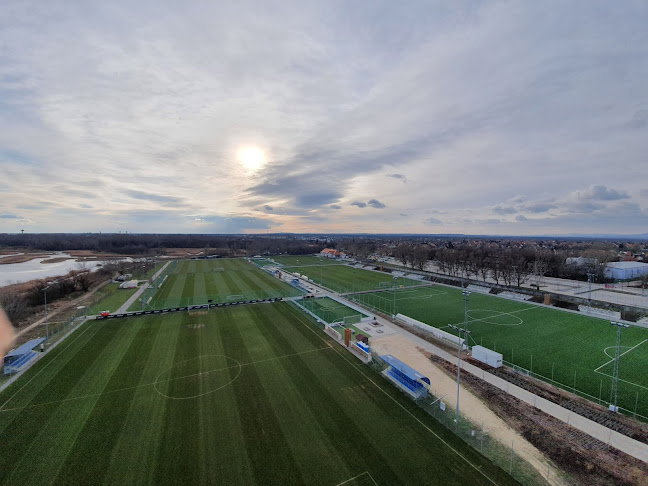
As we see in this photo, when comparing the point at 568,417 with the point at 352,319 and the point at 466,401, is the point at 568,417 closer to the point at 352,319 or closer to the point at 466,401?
the point at 466,401

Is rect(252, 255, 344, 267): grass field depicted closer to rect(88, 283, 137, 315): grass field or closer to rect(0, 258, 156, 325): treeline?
rect(0, 258, 156, 325): treeline

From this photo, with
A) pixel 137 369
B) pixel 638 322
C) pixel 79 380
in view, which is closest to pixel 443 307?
pixel 638 322

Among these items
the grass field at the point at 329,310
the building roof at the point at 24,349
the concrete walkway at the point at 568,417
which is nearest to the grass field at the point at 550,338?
the concrete walkway at the point at 568,417

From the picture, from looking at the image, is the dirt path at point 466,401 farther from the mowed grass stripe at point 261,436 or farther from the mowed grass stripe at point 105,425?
the mowed grass stripe at point 105,425

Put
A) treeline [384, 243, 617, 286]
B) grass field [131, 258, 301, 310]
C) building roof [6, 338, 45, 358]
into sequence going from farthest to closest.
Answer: treeline [384, 243, 617, 286] < grass field [131, 258, 301, 310] < building roof [6, 338, 45, 358]

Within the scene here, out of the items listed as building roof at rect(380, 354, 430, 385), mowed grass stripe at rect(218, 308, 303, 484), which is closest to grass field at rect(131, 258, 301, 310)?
mowed grass stripe at rect(218, 308, 303, 484)

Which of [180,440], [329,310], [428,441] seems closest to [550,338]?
[428,441]

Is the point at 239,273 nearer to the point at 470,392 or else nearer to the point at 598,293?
the point at 470,392
